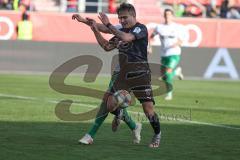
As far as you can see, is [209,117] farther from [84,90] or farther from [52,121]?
[84,90]

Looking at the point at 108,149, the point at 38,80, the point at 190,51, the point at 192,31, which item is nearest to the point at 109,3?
the point at 192,31

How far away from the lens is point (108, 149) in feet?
38.2

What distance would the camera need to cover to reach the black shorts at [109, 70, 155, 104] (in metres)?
12.1

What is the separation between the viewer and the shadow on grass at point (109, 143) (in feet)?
36.4

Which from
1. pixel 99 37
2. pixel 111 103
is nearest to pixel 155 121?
pixel 111 103

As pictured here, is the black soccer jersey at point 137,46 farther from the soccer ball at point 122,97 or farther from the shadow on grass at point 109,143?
the shadow on grass at point 109,143

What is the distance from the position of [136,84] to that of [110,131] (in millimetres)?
2081

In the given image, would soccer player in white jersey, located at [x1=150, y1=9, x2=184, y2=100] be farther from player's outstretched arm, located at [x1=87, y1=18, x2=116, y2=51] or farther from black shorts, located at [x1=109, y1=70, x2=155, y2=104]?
player's outstretched arm, located at [x1=87, y1=18, x2=116, y2=51]

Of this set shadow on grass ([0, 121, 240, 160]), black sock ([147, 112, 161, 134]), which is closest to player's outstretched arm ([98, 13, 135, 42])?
black sock ([147, 112, 161, 134])

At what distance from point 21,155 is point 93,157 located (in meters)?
0.94

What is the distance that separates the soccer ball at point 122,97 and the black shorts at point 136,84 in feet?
0.19

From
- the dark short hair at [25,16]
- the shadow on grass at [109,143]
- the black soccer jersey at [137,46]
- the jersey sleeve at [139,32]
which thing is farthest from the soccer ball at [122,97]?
the dark short hair at [25,16]

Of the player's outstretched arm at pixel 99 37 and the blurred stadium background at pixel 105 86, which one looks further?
the blurred stadium background at pixel 105 86

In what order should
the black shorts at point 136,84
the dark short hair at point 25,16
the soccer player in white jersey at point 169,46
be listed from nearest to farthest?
1. the black shorts at point 136,84
2. the soccer player in white jersey at point 169,46
3. the dark short hair at point 25,16
